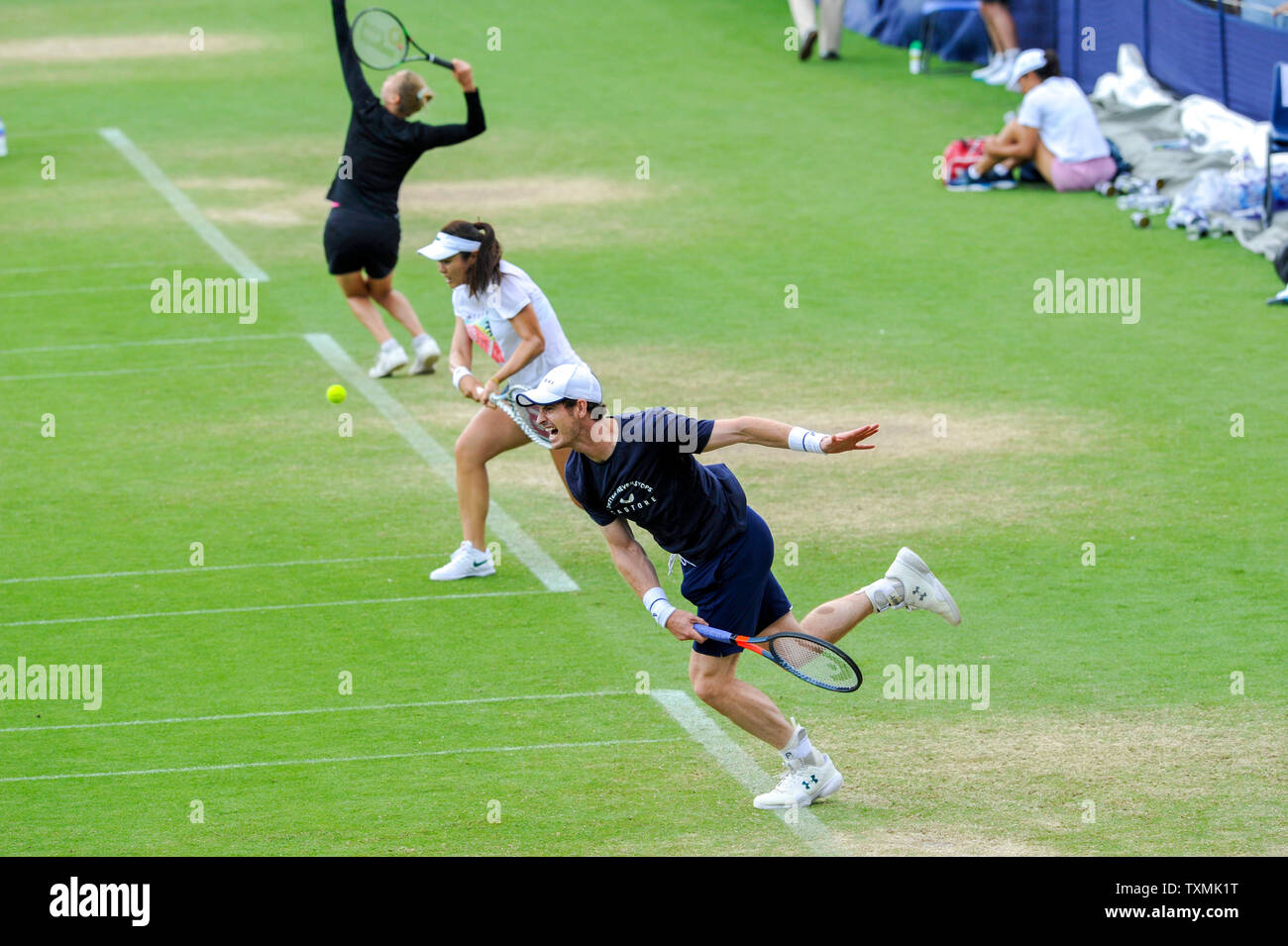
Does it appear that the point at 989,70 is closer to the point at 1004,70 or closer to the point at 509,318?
the point at 1004,70

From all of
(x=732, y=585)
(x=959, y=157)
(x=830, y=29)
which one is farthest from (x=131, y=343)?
(x=830, y=29)

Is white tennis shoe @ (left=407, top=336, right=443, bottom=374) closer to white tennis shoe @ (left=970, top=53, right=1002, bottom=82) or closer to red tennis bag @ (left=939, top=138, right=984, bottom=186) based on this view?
A: red tennis bag @ (left=939, top=138, right=984, bottom=186)

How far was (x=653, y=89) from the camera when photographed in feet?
92.0

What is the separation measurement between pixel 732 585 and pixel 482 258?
11.8ft

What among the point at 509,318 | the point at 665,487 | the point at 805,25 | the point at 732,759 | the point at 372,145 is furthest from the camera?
the point at 805,25

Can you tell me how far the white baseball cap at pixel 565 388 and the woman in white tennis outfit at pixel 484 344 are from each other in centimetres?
300

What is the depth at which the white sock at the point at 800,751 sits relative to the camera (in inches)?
314

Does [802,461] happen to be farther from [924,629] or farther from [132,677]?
[132,677]

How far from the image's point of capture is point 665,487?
7.80 metres

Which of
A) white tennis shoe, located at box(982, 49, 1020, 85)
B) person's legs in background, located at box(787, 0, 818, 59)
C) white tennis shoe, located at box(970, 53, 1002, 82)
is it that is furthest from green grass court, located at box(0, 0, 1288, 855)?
person's legs in background, located at box(787, 0, 818, 59)

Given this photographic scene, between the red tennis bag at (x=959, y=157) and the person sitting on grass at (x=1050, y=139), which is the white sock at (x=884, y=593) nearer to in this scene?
the person sitting on grass at (x=1050, y=139)

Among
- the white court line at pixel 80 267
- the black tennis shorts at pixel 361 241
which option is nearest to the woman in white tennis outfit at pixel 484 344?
the black tennis shorts at pixel 361 241
